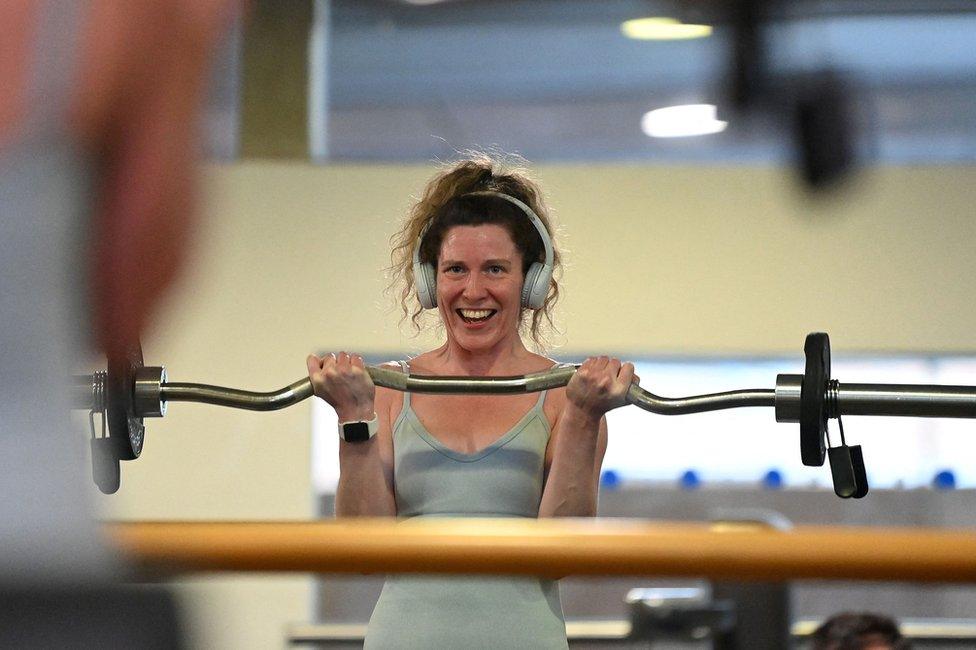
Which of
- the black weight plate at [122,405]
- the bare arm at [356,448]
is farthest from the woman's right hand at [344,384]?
the black weight plate at [122,405]

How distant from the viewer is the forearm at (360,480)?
5.67 feet

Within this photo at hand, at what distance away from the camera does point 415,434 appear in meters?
1.80

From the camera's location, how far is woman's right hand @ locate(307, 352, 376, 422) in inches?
65.4

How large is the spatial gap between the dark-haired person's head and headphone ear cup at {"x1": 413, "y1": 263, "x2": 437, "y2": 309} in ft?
2.81

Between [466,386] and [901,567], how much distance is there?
0.76 meters

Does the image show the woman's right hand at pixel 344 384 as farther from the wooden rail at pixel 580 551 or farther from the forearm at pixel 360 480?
the wooden rail at pixel 580 551

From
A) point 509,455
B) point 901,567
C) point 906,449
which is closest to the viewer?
point 901,567

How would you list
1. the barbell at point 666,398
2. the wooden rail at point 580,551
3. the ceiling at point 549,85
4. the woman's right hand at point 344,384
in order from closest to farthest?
the wooden rail at point 580,551
the barbell at point 666,398
the woman's right hand at point 344,384
the ceiling at point 549,85

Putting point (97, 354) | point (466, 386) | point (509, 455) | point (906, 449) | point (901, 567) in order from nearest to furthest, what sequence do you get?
point (97, 354)
point (901, 567)
point (466, 386)
point (509, 455)
point (906, 449)

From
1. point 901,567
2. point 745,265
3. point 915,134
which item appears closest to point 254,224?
point 745,265

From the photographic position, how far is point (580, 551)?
3.11 ft

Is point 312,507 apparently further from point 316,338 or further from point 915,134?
point 915,134

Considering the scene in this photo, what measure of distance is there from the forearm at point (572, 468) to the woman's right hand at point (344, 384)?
249 millimetres

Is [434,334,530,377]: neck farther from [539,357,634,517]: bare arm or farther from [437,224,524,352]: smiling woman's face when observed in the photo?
[539,357,634,517]: bare arm
